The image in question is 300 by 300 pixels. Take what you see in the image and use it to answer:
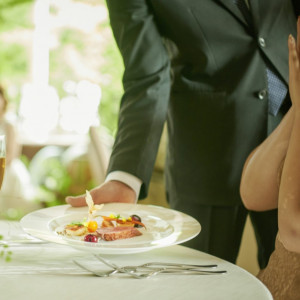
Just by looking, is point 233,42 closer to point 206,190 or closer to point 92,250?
point 206,190

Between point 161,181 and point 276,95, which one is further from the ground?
Answer: point 276,95

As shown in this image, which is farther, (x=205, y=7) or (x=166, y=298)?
(x=205, y=7)

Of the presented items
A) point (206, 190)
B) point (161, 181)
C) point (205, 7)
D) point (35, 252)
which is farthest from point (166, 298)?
point (161, 181)

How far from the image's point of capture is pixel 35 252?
3.40 feet

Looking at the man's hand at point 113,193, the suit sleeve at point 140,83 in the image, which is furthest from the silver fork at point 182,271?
the suit sleeve at point 140,83

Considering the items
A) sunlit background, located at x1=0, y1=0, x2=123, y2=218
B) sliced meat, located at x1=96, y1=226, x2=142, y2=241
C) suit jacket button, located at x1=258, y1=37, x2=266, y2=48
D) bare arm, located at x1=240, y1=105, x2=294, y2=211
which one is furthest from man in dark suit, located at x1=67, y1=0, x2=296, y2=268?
sunlit background, located at x1=0, y1=0, x2=123, y2=218

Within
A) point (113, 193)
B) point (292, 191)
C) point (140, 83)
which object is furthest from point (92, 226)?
point (140, 83)

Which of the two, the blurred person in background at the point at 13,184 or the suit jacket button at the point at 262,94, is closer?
the suit jacket button at the point at 262,94

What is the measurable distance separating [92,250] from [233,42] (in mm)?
917

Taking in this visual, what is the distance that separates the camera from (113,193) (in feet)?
4.42

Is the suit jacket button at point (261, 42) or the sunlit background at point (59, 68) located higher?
the suit jacket button at point (261, 42)

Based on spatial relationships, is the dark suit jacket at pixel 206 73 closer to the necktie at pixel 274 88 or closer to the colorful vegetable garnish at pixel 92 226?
the necktie at pixel 274 88

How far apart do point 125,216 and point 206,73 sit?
2.09 ft

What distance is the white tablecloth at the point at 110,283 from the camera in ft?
2.66
